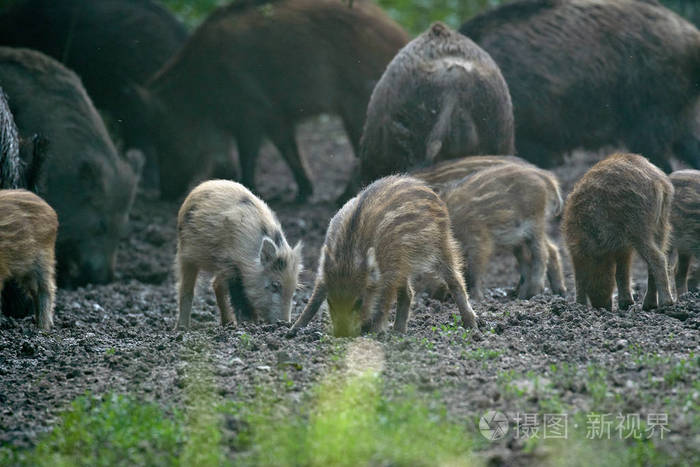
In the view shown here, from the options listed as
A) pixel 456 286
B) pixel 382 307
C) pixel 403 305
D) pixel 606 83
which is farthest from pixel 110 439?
pixel 606 83

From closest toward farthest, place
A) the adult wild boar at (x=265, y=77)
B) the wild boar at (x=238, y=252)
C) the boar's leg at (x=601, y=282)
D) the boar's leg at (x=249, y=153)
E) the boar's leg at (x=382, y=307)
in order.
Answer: the boar's leg at (x=382, y=307) < the boar's leg at (x=601, y=282) < the wild boar at (x=238, y=252) < the adult wild boar at (x=265, y=77) < the boar's leg at (x=249, y=153)

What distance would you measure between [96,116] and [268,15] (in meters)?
2.56

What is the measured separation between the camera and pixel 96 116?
938 centimetres

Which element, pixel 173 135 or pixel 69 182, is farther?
pixel 173 135

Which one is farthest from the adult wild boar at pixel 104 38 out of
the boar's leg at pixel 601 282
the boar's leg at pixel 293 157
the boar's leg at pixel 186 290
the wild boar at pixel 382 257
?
the boar's leg at pixel 601 282

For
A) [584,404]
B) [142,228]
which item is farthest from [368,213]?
[142,228]

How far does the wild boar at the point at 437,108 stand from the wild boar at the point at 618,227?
194 cm

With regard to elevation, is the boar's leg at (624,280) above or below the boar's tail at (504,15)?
below

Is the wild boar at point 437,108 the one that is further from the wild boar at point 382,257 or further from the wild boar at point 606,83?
the wild boar at point 382,257

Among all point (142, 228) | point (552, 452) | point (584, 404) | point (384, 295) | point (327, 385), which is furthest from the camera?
point (142, 228)

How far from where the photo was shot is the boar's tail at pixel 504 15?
9.45 meters

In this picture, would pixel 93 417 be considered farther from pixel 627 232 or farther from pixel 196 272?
pixel 627 232

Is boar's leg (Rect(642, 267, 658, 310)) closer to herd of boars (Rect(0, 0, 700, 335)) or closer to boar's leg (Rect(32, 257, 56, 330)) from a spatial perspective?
herd of boars (Rect(0, 0, 700, 335))

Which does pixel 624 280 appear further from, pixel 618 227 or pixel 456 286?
pixel 456 286
